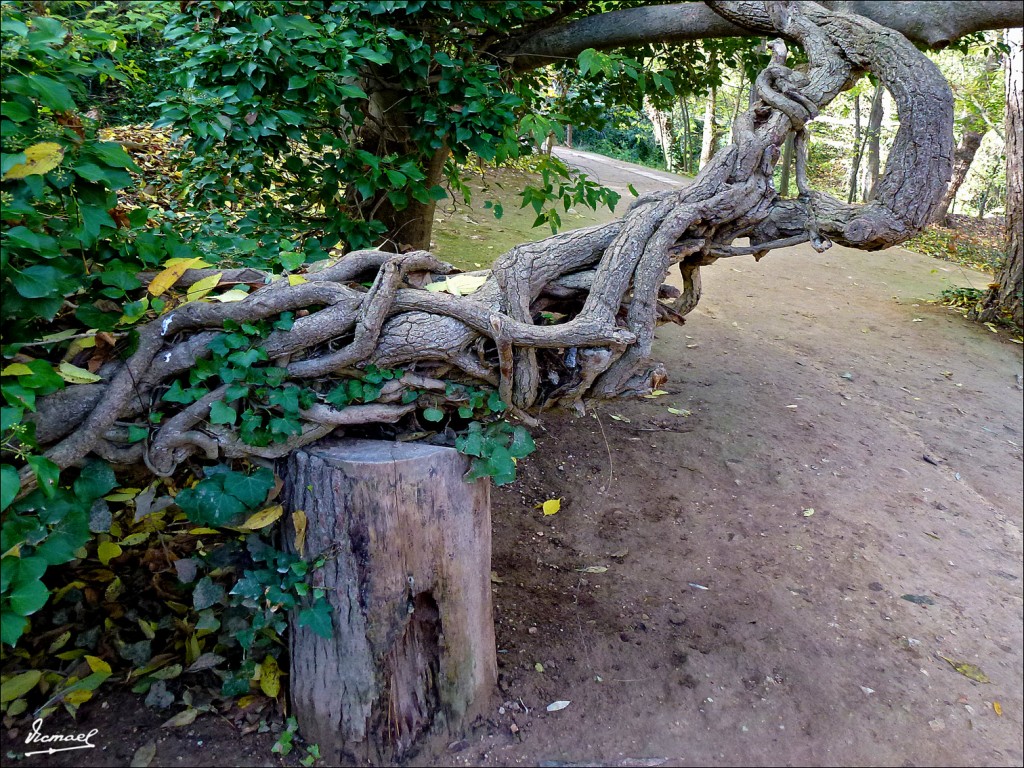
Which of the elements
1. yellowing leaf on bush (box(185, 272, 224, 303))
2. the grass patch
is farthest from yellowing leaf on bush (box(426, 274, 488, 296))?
the grass patch

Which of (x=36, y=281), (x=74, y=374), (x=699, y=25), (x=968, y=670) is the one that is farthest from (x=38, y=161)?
(x=968, y=670)

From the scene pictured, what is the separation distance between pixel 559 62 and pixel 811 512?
9.71ft

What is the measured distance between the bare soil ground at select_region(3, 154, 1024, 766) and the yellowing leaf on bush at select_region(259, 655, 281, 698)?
14 cm

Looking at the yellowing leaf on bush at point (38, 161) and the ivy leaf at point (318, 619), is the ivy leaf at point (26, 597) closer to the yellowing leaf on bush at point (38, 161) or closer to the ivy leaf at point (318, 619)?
the ivy leaf at point (318, 619)

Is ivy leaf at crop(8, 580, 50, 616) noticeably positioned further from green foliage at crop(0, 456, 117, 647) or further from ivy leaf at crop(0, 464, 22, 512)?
ivy leaf at crop(0, 464, 22, 512)

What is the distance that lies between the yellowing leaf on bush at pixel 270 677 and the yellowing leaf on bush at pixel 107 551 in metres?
0.66

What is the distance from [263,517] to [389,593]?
1.50 feet

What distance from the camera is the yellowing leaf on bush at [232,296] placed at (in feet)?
7.08

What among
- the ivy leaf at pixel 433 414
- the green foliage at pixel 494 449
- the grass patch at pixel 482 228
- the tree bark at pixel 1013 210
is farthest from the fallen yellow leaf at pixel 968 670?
the tree bark at pixel 1013 210

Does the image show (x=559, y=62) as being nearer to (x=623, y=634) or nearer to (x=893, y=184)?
(x=893, y=184)

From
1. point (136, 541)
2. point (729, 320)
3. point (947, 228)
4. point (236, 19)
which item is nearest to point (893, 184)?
point (236, 19)

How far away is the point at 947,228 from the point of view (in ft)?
46.8

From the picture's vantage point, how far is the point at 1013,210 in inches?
286

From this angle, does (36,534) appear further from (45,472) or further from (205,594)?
(205,594)
